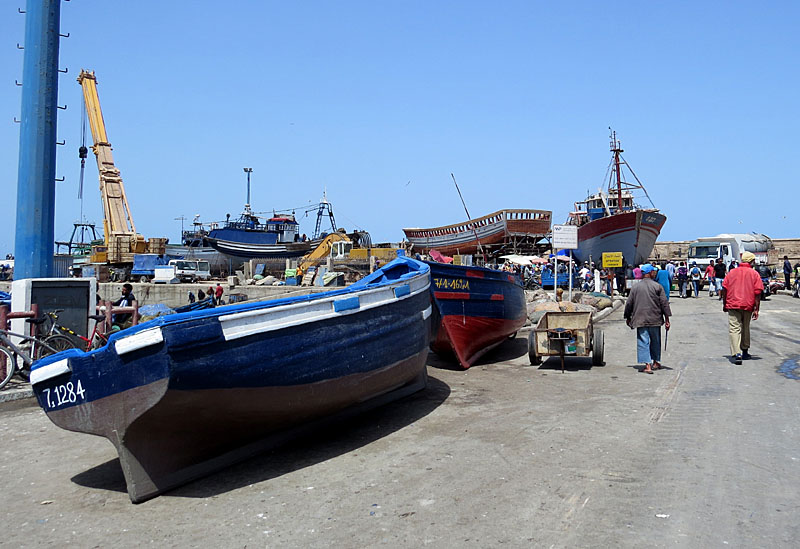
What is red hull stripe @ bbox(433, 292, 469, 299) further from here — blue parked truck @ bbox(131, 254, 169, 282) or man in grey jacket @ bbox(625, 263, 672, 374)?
blue parked truck @ bbox(131, 254, 169, 282)

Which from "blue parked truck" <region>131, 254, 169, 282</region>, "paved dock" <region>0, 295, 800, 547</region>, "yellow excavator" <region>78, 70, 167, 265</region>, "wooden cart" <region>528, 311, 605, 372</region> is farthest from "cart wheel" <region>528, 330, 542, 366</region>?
"yellow excavator" <region>78, 70, 167, 265</region>

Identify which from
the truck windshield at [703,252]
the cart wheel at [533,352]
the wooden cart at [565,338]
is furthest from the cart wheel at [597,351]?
the truck windshield at [703,252]

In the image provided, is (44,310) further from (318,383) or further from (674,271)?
(674,271)

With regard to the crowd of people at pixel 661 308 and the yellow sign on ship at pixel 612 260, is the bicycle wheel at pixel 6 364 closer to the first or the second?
the crowd of people at pixel 661 308

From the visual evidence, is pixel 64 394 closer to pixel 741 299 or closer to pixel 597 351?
pixel 597 351

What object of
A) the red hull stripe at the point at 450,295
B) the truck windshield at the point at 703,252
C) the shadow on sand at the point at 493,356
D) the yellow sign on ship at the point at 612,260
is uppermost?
the truck windshield at the point at 703,252

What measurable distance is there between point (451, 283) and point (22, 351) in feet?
19.9

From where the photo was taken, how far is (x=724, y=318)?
16734 millimetres

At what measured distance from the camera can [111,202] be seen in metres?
39.0

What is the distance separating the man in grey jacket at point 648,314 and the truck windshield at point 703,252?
24469 millimetres

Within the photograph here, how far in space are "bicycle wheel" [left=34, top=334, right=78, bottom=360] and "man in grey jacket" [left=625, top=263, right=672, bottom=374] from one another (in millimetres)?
8003

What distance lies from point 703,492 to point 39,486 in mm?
4964

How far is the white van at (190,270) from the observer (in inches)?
1320

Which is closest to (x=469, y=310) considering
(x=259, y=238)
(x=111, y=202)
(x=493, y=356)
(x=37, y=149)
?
(x=493, y=356)
